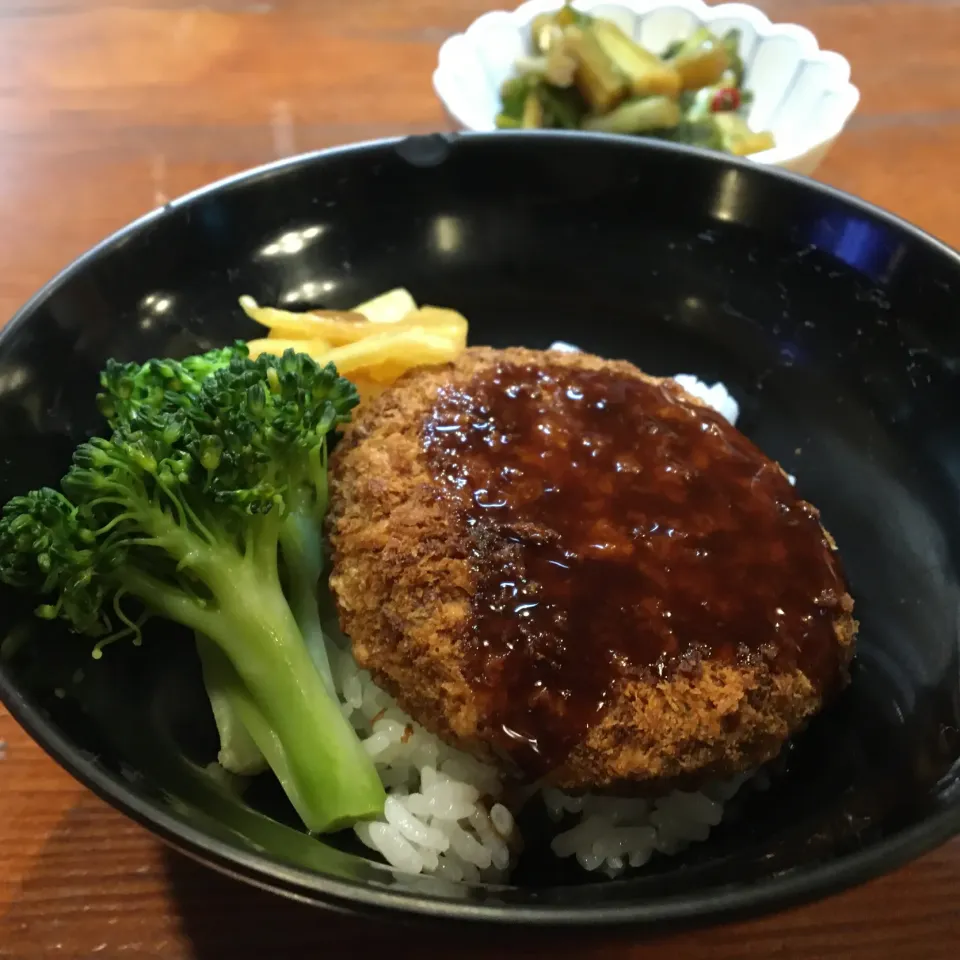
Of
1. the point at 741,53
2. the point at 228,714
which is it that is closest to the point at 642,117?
the point at 741,53

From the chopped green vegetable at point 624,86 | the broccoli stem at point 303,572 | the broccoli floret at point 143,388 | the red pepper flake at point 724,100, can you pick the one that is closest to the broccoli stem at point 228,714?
the broccoli stem at point 303,572

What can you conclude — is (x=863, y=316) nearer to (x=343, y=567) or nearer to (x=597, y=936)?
(x=343, y=567)

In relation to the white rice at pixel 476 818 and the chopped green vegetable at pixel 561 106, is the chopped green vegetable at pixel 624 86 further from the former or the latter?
the white rice at pixel 476 818

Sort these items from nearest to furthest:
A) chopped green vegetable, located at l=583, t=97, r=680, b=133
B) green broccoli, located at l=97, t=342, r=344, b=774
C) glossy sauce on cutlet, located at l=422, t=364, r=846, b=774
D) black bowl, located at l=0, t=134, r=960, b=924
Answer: black bowl, located at l=0, t=134, r=960, b=924
glossy sauce on cutlet, located at l=422, t=364, r=846, b=774
green broccoli, located at l=97, t=342, r=344, b=774
chopped green vegetable, located at l=583, t=97, r=680, b=133

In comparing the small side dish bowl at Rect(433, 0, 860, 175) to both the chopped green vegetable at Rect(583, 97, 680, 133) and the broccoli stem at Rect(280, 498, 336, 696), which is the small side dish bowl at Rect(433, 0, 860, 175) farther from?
the broccoli stem at Rect(280, 498, 336, 696)

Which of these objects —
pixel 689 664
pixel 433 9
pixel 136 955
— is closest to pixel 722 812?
pixel 689 664

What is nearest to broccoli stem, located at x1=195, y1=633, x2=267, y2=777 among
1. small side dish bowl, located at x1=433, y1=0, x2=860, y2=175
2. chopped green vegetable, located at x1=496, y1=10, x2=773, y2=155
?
small side dish bowl, located at x1=433, y1=0, x2=860, y2=175
